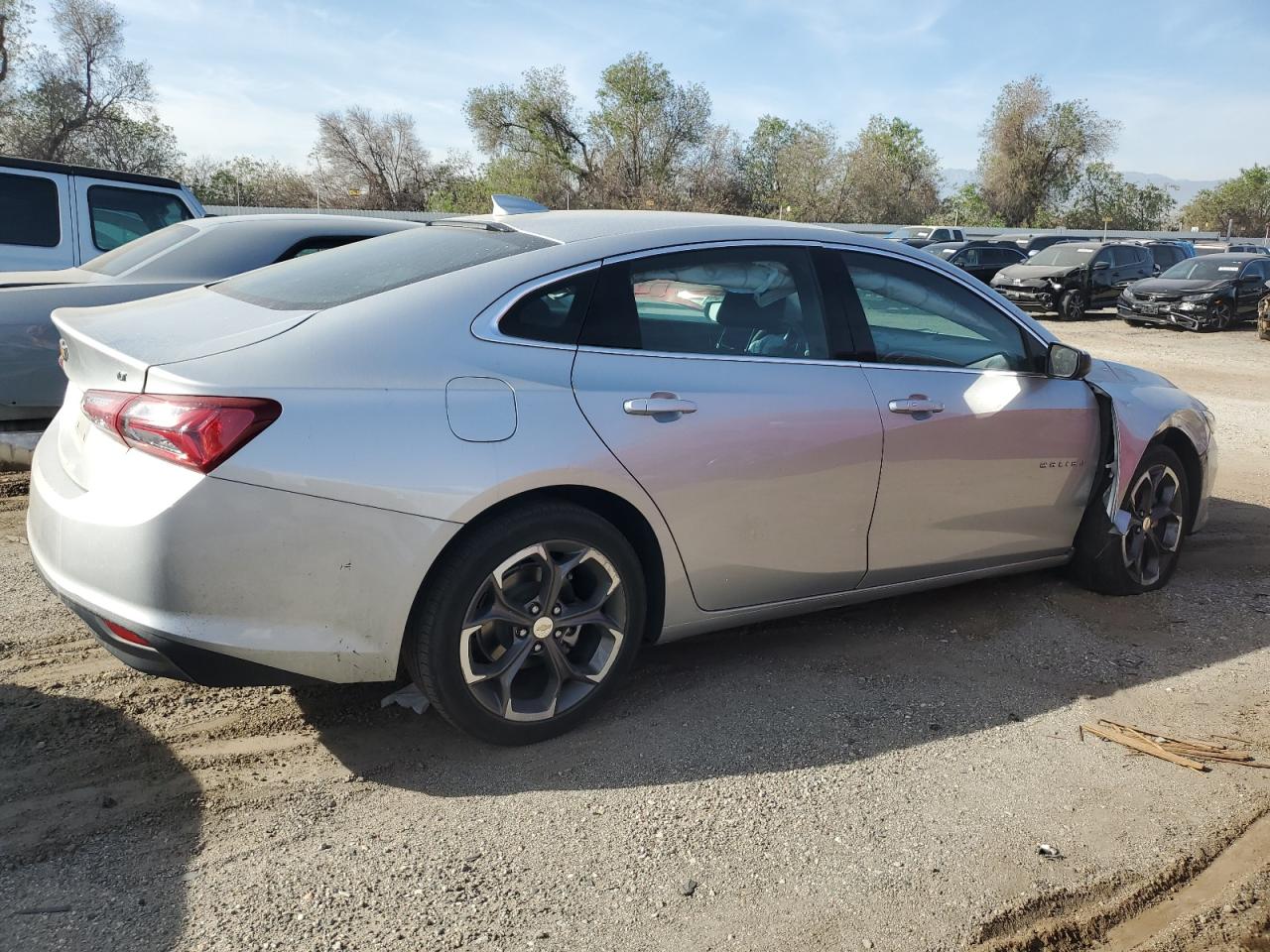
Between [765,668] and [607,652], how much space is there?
859 millimetres

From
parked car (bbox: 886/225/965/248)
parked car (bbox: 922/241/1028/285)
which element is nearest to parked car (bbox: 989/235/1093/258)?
parked car (bbox: 922/241/1028/285)

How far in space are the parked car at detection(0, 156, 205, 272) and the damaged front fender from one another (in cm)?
689

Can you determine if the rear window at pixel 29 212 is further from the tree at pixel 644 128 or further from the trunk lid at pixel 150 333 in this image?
the tree at pixel 644 128

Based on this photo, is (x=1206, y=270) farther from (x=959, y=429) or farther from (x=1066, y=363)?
(x=959, y=429)

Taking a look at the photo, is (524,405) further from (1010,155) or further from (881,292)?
(1010,155)

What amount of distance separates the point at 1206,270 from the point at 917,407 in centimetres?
2219

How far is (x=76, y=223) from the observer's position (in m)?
7.95

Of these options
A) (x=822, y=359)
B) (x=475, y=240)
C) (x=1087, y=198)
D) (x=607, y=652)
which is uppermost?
(x=1087, y=198)

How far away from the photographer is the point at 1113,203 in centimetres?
7281

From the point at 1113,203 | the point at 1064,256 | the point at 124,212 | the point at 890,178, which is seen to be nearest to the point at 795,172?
the point at 890,178

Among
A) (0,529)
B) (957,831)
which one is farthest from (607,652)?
(0,529)

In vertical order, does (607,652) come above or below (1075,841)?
above

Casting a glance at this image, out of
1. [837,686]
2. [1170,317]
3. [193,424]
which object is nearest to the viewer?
[193,424]

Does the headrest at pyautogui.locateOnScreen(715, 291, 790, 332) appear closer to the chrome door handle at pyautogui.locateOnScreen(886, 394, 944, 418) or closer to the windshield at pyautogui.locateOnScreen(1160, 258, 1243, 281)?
the chrome door handle at pyautogui.locateOnScreen(886, 394, 944, 418)
